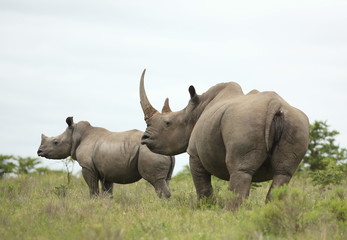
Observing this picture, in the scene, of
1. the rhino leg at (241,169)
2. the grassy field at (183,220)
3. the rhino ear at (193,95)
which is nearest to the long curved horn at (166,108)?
the rhino ear at (193,95)

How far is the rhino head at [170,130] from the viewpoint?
11461 mm

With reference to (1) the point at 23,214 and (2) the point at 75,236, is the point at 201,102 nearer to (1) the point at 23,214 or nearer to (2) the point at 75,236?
(1) the point at 23,214

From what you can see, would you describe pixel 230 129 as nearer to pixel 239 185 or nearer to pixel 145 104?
pixel 239 185

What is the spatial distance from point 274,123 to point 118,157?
18.1 feet

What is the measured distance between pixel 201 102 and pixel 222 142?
5.46 feet

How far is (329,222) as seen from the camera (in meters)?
8.36

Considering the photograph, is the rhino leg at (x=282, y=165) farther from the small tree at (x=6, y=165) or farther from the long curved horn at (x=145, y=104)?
the small tree at (x=6, y=165)

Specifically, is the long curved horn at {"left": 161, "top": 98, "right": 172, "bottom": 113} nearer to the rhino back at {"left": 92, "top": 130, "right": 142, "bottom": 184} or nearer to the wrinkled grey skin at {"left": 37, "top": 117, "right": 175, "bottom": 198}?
the wrinkled grey skin at {"left": 37, "top": 117, "right": 175, "bottom": 198}

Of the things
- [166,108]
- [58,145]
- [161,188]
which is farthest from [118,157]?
[58,145]

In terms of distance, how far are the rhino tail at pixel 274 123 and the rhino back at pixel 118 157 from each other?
16.7ft

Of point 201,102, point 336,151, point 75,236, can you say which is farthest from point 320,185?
point 75,236

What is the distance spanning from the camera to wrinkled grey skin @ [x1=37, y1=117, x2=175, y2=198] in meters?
13.4

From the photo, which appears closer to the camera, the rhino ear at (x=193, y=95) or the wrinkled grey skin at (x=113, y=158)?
the rhino ear at (x=193, y=95)

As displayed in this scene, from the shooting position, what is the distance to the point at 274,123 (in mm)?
8953
